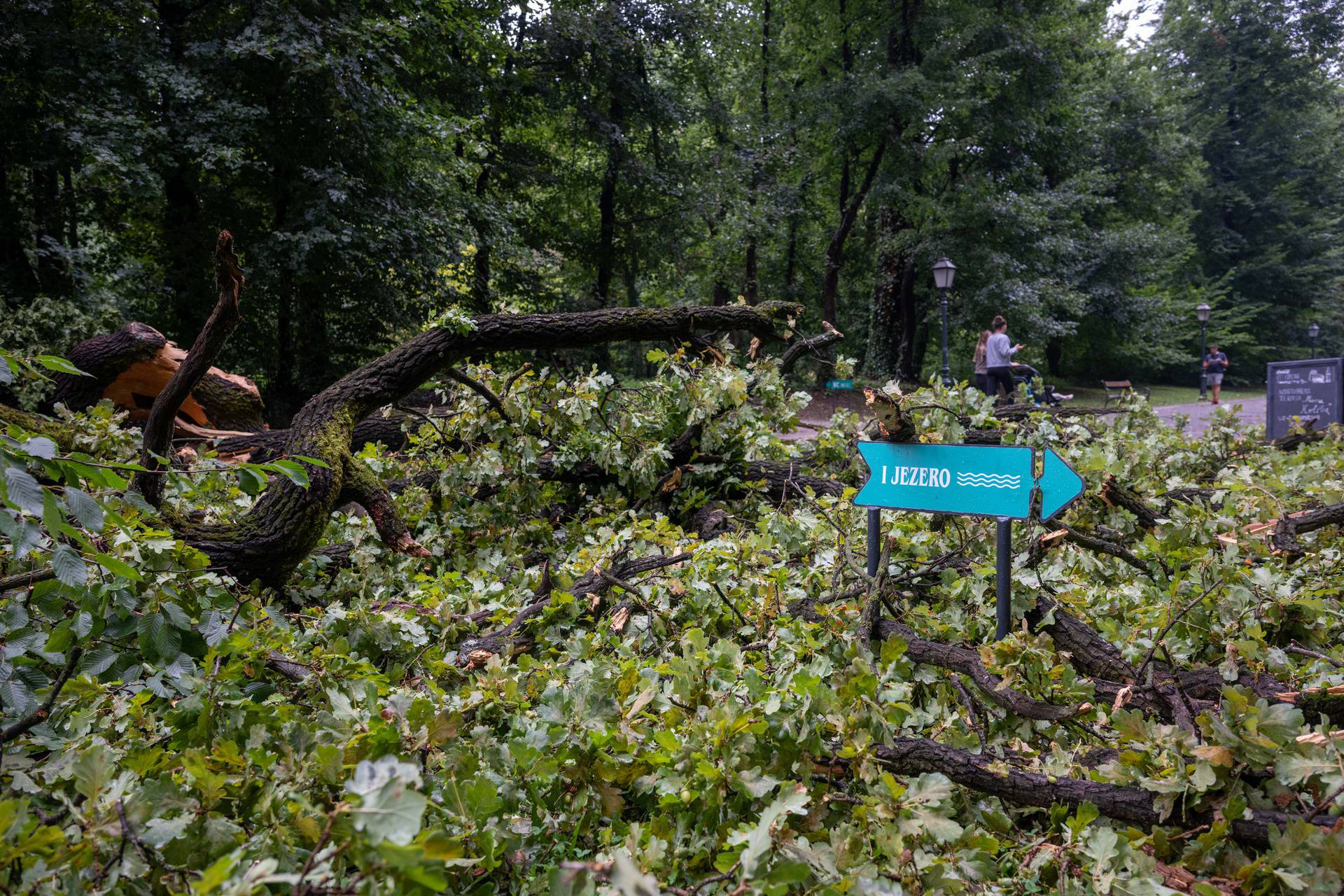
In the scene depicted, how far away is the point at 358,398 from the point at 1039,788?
347cm

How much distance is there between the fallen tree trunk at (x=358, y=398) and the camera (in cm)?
314

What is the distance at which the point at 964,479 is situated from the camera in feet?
8.02

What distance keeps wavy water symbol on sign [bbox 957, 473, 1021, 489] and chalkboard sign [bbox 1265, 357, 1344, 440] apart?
9.35 meters

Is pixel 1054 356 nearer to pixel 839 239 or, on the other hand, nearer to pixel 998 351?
pixel 839 239

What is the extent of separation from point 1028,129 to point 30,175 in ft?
65.2

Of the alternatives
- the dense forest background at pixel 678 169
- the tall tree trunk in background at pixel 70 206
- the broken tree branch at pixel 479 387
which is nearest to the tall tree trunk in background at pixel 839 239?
A: the dense forest background at pixel 678 169

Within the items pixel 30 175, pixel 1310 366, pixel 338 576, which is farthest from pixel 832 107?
pixel 338 576

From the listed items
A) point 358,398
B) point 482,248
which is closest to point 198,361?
point 358,398

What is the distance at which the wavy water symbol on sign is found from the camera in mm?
2369

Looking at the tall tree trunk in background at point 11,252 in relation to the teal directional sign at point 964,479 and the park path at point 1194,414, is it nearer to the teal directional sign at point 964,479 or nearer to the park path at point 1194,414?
the park path at point 1194,414

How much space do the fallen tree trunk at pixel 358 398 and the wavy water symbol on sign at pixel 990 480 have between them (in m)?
1.86

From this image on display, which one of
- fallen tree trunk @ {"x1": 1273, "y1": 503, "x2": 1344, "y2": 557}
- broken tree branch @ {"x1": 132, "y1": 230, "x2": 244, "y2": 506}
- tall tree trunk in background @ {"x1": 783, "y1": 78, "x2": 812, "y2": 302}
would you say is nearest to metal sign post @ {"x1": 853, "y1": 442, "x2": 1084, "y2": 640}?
fallen tree trunk @ {"x1": 1273, "y1": 503, "x2": 1344, "y2": 557}

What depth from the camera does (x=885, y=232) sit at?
20516mm

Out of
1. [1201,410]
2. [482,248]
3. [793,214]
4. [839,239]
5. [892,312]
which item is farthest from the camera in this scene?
[793,214]
